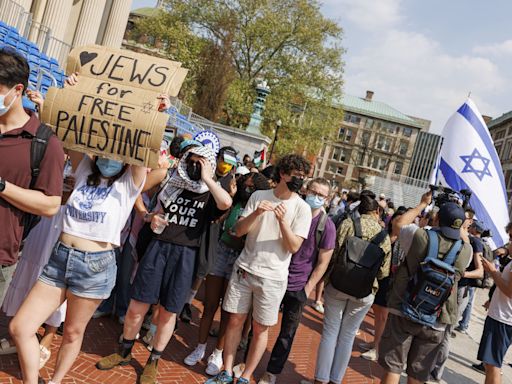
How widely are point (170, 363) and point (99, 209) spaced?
2.16m

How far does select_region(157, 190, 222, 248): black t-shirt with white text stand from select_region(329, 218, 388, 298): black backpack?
1.42 meters

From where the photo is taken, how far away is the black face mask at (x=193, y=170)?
157 inches

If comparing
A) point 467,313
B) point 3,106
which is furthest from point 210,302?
point 467,313

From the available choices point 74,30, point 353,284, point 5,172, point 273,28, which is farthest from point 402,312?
point 273,28

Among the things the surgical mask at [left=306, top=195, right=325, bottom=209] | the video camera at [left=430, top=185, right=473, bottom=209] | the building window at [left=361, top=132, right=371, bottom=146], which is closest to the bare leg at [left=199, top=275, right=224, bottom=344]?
the surgical mask at [left=306, top=195, right=325, bottom=209]

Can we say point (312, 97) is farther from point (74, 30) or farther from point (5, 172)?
point (5, 172)

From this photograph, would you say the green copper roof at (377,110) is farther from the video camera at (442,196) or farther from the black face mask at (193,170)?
the black face mask at (193,170)

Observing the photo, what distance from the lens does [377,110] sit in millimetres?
87750

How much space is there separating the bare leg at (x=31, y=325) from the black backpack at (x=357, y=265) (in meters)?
2.69

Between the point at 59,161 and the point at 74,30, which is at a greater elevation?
the point at 74,30

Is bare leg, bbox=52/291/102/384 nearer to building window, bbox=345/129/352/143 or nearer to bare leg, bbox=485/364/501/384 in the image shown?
bare leg, bbox=485/364/501/384

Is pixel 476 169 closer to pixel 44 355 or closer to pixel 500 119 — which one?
pixel 44 355

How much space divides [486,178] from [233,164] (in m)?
3.94

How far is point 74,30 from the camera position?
25188 millimetres
